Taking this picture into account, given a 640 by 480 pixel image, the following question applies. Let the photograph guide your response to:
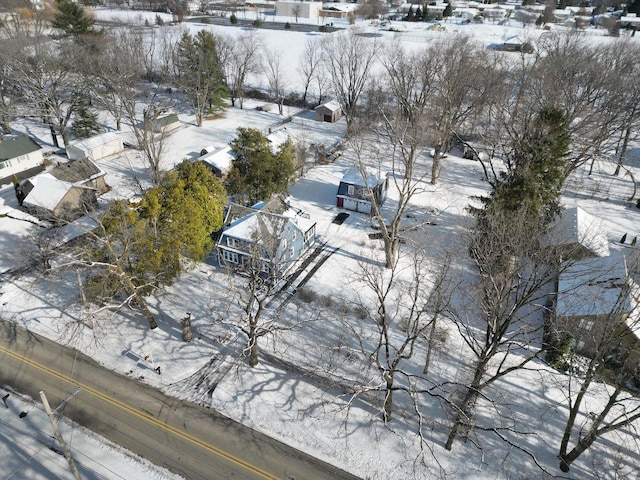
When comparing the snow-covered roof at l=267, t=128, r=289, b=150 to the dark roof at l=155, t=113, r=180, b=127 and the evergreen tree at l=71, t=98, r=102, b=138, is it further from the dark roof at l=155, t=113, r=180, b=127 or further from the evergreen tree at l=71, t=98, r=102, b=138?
the evergreen tree at l=71, t=98, r=102, b=138

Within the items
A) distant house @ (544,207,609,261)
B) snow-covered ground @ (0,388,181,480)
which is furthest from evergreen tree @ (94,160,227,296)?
distant house @ (544,207,609,261)

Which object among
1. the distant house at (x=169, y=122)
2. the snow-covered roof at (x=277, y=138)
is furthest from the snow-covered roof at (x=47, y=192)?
the snow-covered roof at (x=277, y=138)

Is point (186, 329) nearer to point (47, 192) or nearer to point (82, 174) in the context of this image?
point (47, 192)

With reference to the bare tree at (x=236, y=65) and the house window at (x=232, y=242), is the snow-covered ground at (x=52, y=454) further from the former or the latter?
the bare tree at (x=236, y=65)

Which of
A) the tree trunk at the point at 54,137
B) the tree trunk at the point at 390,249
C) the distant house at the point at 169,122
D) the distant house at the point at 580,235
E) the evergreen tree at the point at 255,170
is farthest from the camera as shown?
the distant house at the point at 169,122

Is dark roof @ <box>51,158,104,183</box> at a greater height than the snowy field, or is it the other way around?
dark roof @ <box>51,158,104,183</box>

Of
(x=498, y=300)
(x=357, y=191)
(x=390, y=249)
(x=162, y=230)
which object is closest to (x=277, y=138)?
(x=357, y=191)

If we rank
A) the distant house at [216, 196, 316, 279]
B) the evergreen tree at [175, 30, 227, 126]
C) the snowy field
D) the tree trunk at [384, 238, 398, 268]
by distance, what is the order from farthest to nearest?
1. the evergreen tree at [175, 30, 227, 126]
2. the tree trunk at [384, 238, 398, 268]
3. the distant house at [216, 196, 316, 279]
4. the snowy field
